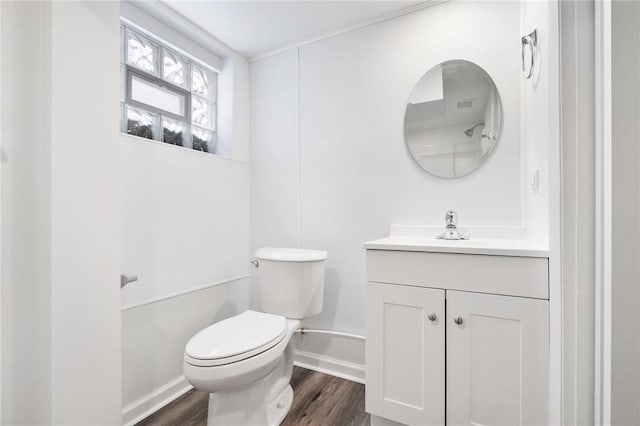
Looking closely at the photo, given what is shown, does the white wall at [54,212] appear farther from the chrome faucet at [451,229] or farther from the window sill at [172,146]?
the chrome faucet at [451,229]

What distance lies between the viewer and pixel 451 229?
156cm

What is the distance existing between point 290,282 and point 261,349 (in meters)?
0.48

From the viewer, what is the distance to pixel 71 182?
0.90 metres

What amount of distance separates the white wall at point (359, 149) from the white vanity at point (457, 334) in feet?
1.48

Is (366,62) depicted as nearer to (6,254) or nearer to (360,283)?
(360,283)

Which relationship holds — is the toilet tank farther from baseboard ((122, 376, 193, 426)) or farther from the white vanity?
baseboard ((122, 376, 193, 426))

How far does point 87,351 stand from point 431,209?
1576 mm

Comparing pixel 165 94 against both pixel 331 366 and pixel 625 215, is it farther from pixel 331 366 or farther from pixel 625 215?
pixel 625 215

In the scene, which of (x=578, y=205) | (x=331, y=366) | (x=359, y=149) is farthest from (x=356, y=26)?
(x=331, y=366)

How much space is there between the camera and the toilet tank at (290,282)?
5.55ft

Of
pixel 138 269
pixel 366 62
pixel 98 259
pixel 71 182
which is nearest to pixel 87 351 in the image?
pixel 98 259

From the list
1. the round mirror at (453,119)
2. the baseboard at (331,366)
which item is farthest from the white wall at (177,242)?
the round mirror at (453,119)

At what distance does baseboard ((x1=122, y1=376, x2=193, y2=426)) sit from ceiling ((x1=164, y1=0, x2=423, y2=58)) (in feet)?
6.83

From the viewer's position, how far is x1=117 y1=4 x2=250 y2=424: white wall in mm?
1491
